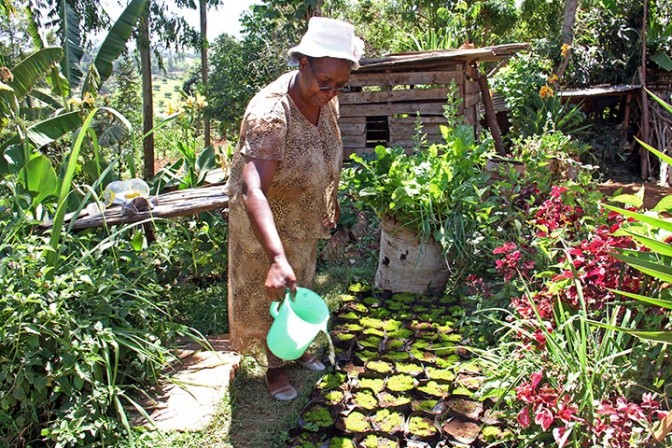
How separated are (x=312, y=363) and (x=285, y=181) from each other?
1.13 meters

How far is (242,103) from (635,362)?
26.0 feet

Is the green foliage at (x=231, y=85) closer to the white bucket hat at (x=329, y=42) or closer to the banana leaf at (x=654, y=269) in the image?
the white bucket hat at (x=329, y=42)

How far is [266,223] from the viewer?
2.14m

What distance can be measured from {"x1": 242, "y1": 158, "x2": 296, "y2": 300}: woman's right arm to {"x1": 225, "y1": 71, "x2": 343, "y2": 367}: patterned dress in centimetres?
6

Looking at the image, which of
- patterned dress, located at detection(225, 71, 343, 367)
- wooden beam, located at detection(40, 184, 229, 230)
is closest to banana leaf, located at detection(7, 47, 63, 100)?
wooden beam, located at detection(40, 184, 229, 230)

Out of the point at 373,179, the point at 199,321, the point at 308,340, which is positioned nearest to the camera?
the point at 308,340

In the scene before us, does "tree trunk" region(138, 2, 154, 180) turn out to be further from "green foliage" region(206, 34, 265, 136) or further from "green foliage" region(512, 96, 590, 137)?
"green foliage" region(512, 96, 590, 137)

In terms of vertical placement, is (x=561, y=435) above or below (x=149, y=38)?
below

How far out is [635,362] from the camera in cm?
208

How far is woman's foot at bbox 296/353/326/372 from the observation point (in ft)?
10.0

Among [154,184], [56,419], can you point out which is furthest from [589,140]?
[56,419]

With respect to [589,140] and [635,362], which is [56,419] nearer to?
[635,362]

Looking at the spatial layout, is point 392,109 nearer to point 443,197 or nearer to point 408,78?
point 408,78

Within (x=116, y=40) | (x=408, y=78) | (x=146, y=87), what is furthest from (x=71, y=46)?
(x=408, y=78)
